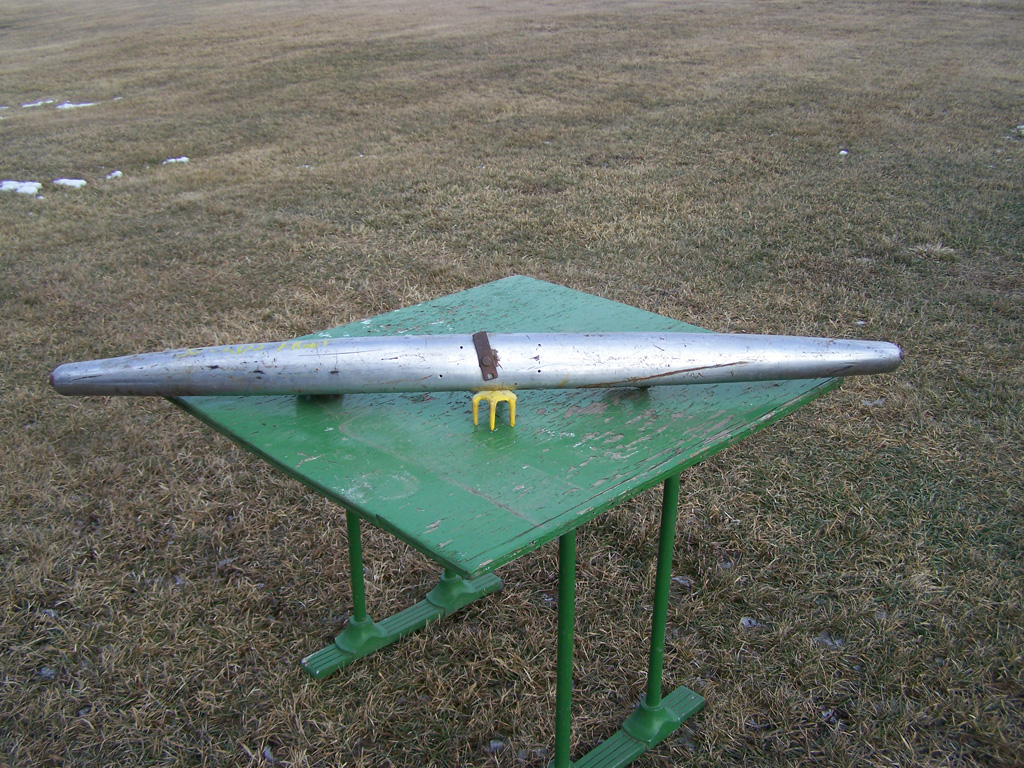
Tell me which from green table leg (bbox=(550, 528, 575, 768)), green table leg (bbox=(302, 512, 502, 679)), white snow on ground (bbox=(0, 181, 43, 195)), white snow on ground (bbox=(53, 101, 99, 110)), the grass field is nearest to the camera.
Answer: green table leg (bbox=(550, 528, 575, 768))

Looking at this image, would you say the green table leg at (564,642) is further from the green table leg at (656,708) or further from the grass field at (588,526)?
the grass field at (588,526)

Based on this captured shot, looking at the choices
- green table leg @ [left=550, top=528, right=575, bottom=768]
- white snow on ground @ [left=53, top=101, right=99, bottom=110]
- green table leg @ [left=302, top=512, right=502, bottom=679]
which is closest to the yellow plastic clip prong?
green table leg @ [left=550, top=528, right=575, bottom=768]

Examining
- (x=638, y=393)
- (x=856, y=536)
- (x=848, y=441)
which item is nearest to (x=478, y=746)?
(x=638, y=393)

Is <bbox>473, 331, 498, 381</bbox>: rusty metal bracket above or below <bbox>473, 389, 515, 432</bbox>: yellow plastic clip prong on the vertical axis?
above

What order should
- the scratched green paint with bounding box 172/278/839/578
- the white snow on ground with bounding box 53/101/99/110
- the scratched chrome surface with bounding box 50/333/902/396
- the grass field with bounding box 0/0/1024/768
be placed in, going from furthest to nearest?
1. the white snow on ground with bounding box 53/101/99/110
2. the grass field with bounding box 0/0/1024/768
3. the scratched chrome surface with bounding box 50/333/902/396
4. the scratched green paint with bounding box 172/278/839/578

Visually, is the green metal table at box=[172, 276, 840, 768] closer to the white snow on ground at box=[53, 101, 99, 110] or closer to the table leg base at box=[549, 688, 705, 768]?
the table leg base at box=[549, 688, 705, 768]

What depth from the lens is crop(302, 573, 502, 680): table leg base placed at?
230cm

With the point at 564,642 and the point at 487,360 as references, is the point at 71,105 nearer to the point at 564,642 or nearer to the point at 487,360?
the point at 487,360

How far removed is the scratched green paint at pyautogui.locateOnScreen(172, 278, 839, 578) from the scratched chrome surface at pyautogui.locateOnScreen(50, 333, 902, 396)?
3.3 inches

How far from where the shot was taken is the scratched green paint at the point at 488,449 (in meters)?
1.30

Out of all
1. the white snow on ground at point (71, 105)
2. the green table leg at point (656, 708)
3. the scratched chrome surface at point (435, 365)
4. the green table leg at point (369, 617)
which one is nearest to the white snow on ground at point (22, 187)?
the white snow on ground at point (71, 105)

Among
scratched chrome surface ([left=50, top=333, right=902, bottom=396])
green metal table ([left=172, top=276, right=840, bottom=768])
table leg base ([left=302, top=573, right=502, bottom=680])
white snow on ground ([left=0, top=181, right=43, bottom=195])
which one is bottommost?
table leg base ([left=302, top=573, right=502, bottom=680])

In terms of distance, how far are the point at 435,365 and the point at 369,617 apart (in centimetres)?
120

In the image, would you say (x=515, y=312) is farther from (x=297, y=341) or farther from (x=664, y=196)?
(x=664, y=196)
